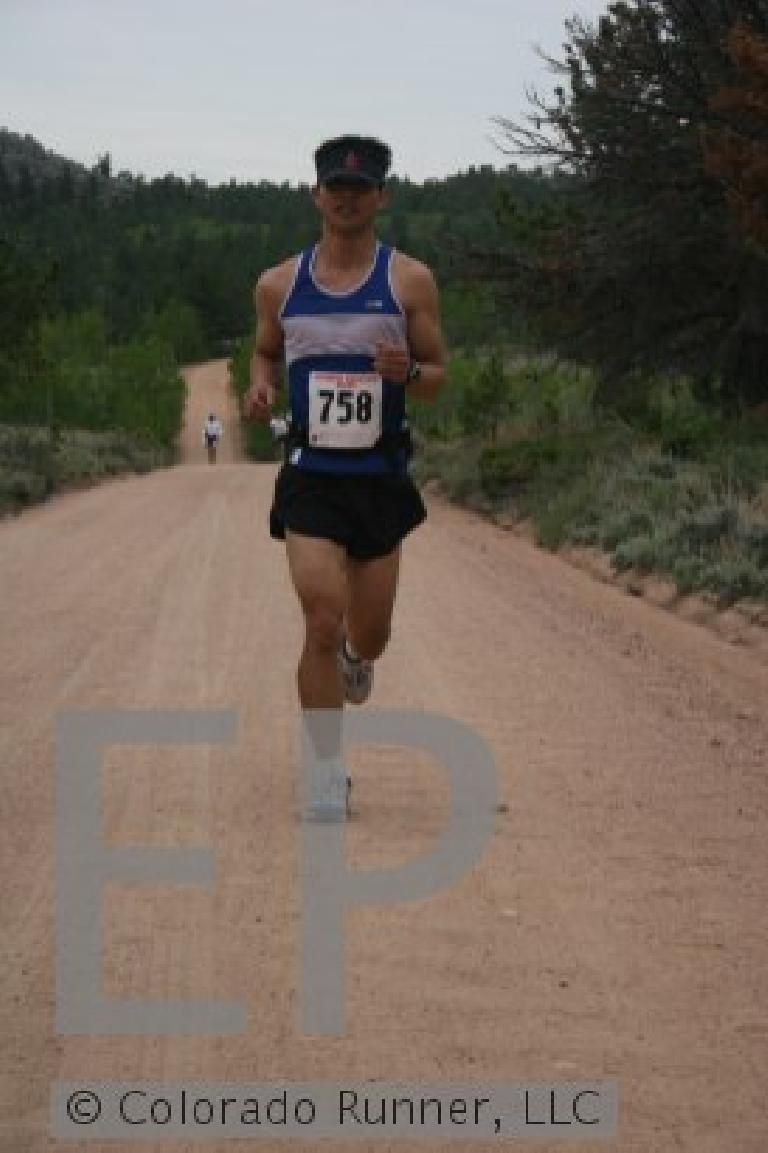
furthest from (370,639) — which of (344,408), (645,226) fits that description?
(645,226)

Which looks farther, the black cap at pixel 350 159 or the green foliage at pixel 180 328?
the green foliage at pixel 180 328

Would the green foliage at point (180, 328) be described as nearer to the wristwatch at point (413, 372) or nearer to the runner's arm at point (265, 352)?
the runner's arm at point (265, 352)

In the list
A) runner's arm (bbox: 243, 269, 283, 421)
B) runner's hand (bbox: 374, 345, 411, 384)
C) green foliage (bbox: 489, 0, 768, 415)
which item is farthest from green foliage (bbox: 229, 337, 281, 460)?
runner's hand (bbox: 374, 345, 411, 384)

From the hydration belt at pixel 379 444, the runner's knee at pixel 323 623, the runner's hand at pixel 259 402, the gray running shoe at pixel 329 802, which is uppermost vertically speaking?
the runner's hand at pixel 259 402

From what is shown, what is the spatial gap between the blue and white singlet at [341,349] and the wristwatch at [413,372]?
0.07 meters

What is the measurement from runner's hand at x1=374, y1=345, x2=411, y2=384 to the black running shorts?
41cm

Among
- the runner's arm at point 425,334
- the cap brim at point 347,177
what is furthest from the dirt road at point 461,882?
the cap brim at point 347,177

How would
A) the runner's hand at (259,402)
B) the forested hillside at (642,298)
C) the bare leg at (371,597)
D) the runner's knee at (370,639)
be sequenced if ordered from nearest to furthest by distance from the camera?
the runner's hand at (259,402) < the bare leg at (371,597) < the runner's knee at (370,639) < the forested hillside at (642,298)

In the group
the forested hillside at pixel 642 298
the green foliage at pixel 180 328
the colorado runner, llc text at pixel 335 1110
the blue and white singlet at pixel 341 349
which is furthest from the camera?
the green foliage at pixel 180 328

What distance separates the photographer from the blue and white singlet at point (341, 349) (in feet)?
18.8

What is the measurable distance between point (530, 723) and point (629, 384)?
53.4 ft

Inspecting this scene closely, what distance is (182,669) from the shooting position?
910cm

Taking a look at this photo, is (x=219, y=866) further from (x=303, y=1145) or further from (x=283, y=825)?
(x=303, y=1145)

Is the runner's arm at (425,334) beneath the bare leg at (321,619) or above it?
above
